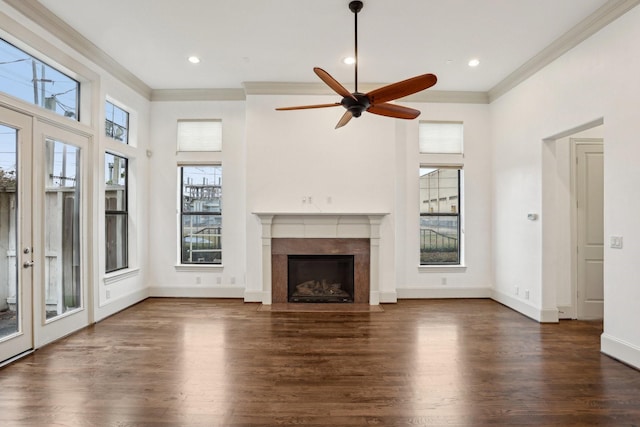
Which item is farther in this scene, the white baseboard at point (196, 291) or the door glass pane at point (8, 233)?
the white baseboard at point (196, 291)

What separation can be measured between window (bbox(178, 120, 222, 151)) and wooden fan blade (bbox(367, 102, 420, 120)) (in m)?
3.18

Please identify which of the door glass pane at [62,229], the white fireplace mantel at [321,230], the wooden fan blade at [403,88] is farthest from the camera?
the white fireplace mantel at [321,230]

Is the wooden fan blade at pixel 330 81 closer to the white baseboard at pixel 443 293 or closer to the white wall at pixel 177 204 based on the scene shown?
the white wall at pixel 177 204

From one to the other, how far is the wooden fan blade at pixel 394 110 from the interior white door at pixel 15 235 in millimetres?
3235

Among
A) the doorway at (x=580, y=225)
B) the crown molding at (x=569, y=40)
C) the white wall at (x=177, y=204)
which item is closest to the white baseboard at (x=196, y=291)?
the white wall at (x=177, y=204)

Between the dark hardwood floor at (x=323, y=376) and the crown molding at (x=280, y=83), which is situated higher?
the crown molding at (x=280, y=83)

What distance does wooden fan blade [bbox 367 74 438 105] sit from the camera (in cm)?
262

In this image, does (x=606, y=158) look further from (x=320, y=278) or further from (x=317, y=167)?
(x=320, y=278)

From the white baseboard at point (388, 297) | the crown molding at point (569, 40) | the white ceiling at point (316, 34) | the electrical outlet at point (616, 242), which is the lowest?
the white baseboard at point (388, 297)

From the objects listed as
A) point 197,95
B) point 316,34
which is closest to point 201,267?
point 197,95

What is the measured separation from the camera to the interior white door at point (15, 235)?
121 inches

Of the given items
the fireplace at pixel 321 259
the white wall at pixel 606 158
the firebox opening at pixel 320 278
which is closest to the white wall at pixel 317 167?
the fireplace at pixel 321 259

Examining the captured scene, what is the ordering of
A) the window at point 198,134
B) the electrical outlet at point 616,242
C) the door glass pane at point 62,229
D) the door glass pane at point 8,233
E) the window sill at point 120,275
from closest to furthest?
the door glass pane at point 8,233 → the electrical outlet at point 616,242 → the door glass pane at point 62,229 → the window sill at point 120,275 → the window at point 198,134

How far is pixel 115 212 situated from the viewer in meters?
4.91
